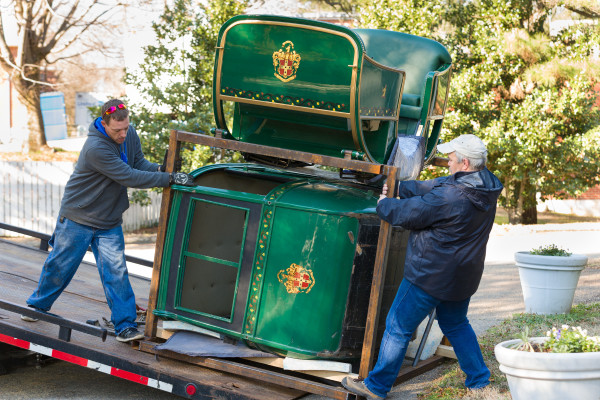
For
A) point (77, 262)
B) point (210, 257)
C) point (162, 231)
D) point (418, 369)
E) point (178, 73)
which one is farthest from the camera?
point (178, 73)

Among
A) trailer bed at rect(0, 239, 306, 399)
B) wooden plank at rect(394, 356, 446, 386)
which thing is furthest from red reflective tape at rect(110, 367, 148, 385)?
wooden plank at rect(394, 356, 446, 386)

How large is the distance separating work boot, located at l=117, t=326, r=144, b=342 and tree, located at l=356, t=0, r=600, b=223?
1177cm

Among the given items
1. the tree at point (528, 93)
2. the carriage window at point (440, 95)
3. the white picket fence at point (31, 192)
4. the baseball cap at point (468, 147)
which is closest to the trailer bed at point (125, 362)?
the baseball cap at point (468, 147)

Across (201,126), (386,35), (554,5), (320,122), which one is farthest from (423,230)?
(554,5)

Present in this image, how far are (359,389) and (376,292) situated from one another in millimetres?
646

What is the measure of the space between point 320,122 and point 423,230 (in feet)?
3.87

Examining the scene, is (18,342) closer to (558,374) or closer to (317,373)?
(317,373)

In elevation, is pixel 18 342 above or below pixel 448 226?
below

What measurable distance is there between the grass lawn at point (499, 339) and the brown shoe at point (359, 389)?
659mm

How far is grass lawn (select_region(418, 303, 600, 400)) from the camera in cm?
495

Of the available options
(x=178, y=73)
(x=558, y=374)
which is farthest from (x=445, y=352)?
(x=178, y=73)

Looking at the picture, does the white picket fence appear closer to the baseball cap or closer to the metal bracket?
the metal bracket

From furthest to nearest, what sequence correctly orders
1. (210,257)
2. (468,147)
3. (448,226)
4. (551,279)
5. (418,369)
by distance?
(551,279), (418,369), (210,257), (468,147), (448,226)

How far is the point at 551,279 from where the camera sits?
308 inches
